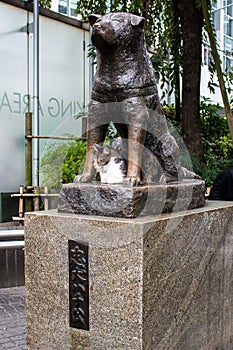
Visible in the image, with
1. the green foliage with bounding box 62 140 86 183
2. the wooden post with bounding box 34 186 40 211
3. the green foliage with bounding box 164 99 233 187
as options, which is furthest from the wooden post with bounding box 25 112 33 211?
the green foliage with bounding box 164 99 233 187

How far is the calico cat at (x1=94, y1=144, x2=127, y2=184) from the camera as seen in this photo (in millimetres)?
2707

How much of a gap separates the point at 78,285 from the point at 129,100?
3.33 ft

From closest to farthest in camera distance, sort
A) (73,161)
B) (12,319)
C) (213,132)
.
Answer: (12,319), (73,161), (213,132)

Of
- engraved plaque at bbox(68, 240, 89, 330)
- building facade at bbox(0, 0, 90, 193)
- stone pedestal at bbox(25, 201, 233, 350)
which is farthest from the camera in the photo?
building facade at bbox(0, 0, 90, 193)

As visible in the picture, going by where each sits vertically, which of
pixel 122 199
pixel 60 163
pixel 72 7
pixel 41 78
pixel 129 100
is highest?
pixel 72 7

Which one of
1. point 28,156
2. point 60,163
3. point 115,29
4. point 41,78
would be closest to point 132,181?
point 115,29

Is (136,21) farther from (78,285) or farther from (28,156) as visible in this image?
(28,156)

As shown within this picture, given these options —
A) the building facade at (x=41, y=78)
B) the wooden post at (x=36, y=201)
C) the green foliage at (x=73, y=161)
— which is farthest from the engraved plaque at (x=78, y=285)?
the building facade at (x=41, y=78)

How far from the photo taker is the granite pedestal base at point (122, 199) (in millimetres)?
2465

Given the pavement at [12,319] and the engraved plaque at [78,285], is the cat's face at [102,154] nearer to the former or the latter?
the engraved plaque at [78,285]

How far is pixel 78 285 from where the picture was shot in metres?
2.54

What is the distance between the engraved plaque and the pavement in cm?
133

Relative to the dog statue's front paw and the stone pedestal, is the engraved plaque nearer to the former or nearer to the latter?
the stone pedestal

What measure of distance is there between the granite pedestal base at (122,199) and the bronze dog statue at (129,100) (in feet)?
0.32
